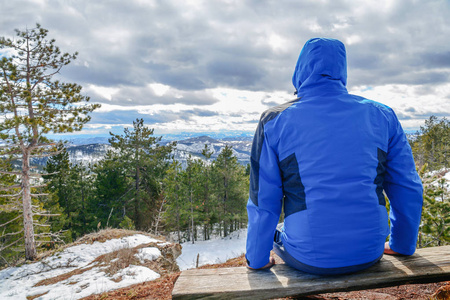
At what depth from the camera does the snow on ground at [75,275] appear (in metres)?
5.88

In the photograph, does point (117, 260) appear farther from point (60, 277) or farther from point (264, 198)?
point (264, 198)

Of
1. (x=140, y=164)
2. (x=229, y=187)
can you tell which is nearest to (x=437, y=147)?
(x=229, y=187)

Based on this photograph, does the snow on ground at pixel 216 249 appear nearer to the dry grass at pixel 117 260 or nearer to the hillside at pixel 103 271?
the hillside at pixel 103 271

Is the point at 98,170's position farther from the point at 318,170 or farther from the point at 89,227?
the point at 318,170

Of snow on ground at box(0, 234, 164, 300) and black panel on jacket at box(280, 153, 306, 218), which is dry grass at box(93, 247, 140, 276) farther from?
black panel on jacket at box(280, 153, 306, 218)

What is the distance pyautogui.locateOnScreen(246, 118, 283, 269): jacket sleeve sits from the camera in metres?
1.65

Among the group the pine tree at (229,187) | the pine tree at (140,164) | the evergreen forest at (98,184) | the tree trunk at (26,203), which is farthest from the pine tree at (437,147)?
the tree trunk at (26,203)

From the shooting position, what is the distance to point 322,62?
1.65 metres

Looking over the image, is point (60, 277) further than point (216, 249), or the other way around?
point (216, 249)

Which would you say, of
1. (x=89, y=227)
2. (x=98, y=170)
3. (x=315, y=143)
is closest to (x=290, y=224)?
(x=315, y=143)

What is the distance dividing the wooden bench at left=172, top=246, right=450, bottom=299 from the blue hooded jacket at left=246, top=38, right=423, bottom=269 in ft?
0.46

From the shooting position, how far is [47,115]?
374 inches

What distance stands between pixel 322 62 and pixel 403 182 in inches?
41.5

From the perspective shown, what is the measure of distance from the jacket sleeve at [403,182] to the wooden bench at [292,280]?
310 millimetres
